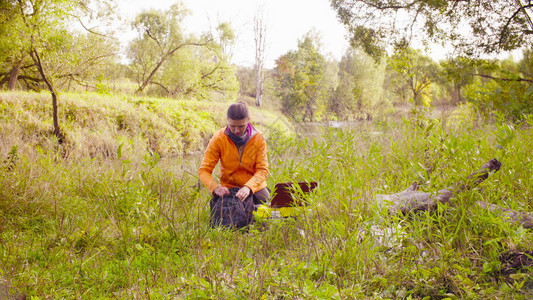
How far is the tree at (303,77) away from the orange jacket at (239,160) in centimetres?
2661

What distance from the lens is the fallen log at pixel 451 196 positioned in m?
2.55

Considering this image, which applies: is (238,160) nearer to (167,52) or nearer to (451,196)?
(451,196)

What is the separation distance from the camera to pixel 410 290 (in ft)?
6.49

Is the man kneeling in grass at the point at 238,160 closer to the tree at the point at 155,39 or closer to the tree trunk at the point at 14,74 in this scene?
the tree trunk at the point at 14,74

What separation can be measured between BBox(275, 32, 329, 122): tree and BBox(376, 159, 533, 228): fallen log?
27.4 metres

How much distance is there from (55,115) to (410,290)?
25.6ft

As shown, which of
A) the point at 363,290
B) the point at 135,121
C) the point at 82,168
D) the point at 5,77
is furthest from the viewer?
the point at 5,77

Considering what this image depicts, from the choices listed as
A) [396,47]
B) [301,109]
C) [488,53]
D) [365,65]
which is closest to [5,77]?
[396,47]

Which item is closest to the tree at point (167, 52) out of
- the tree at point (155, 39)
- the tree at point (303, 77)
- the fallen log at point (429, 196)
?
the tree at point (155, 39)

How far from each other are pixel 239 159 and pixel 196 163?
3.08 metres

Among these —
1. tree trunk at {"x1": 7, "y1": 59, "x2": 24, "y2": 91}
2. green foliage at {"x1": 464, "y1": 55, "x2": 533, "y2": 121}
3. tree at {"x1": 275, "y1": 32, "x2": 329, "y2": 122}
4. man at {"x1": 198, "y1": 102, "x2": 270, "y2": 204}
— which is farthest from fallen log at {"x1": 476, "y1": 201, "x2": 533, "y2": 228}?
tree at {"x1": 275, "y1": 32, "x2": 329, "y2": 122}

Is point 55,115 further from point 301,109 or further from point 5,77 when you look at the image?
point 301,109

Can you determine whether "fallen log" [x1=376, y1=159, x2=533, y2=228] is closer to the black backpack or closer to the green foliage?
the black backpack

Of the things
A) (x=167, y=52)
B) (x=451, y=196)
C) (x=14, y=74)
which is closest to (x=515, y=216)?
(x=451, y=196)
